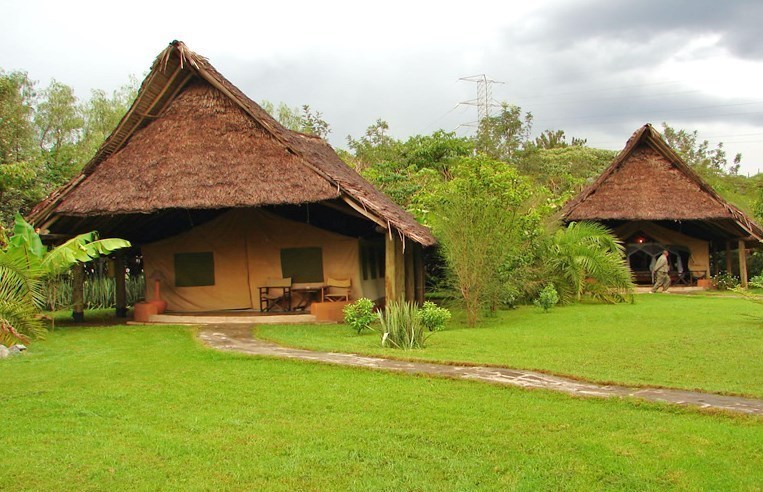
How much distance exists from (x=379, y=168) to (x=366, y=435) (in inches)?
780

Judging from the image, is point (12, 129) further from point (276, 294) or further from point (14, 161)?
point (276, 294)

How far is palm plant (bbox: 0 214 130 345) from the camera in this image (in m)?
9.76

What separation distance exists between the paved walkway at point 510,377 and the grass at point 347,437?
0.27 metres

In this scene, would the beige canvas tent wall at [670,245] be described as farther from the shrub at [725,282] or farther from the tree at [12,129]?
the tree at [12,129]

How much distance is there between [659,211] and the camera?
69.4 ft

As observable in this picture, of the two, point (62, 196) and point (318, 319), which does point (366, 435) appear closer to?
point (318, 319)

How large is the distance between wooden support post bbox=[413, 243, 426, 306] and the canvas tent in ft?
3.13

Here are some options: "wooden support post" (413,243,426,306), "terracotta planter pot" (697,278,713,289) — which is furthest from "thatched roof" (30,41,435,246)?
"terracotta planter pot" (697,278,713,289)

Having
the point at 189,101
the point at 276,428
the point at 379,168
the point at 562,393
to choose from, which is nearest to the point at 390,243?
the point at 189,101

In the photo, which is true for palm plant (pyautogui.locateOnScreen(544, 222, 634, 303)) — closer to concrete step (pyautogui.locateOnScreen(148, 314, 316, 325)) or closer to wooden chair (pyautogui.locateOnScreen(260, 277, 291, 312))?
wooden chair (pyautogui.locateOnScreen(260, 277, 291, 312))

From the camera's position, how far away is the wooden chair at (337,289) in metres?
14.8

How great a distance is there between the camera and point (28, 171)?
55.1 ft

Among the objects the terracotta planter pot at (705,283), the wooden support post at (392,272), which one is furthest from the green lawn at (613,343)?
the terracotta planter pot at (705,283)

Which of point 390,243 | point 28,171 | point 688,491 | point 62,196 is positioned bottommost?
point 688,491
